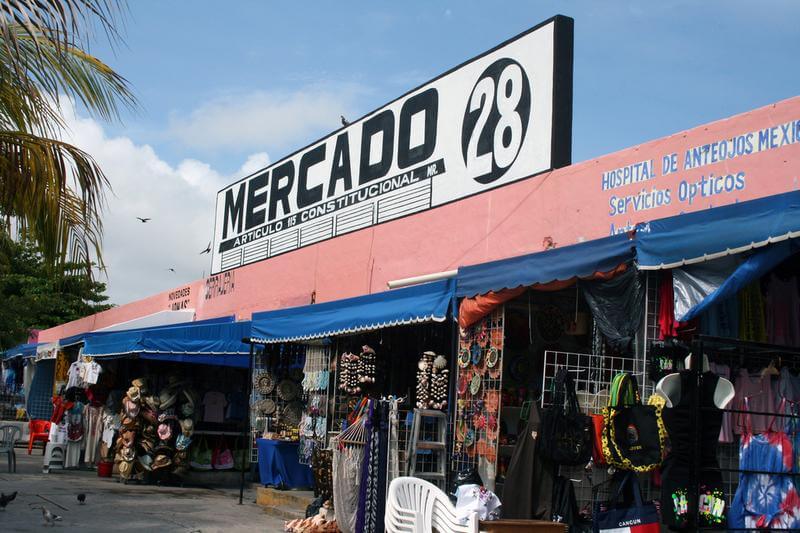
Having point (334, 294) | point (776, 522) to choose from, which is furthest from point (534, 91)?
point (776, 522)

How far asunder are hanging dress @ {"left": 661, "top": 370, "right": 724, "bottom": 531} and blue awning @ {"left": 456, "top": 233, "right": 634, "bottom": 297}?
114 centimetres

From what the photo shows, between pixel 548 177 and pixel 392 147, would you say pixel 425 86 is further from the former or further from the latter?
pixel 548 177

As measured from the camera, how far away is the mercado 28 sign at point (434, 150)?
1134 cm

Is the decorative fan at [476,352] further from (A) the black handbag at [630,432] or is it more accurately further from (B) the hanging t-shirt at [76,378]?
(B) the hanging t-shirt at [76,378]

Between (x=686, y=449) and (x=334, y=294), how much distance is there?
32.7 feet

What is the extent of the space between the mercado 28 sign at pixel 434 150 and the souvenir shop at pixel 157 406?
3.05 meters

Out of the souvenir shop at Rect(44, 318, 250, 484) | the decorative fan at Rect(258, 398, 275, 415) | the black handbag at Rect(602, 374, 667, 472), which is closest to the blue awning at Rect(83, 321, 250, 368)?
the souvenir shop at Rect(44, 318, 250, 484)

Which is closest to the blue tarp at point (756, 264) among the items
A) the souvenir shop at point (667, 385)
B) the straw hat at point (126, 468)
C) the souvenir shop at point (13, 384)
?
the souvenir shop at point (667, 385)

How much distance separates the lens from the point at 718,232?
235 inches

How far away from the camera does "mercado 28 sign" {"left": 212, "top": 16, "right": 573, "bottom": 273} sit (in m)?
11.3

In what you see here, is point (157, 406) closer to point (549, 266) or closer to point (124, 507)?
point (124, 507)

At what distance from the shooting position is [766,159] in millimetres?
8055

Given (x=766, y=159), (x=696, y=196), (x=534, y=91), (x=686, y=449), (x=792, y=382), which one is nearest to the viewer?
(x=686, y=449)

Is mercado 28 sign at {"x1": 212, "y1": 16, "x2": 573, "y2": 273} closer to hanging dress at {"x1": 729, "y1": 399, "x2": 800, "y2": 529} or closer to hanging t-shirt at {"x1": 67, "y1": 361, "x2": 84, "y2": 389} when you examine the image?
hanging t-shirt at {"x1": 67, "y1": 361, "x2": 84, "y2": 389}
